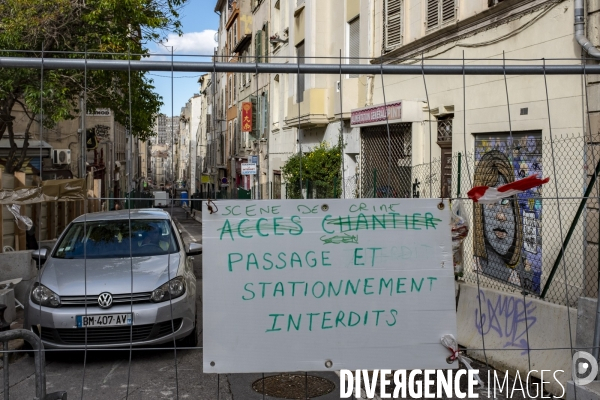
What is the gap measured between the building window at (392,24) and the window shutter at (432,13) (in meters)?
1.29

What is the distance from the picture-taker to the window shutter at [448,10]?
1125cm

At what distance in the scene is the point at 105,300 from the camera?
20.4ft

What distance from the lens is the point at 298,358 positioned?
406 cm

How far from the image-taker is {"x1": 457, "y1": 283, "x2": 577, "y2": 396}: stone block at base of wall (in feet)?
18.2

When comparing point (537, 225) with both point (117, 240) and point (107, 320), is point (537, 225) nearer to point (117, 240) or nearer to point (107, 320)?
point (117, 240)

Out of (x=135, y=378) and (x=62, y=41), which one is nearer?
(x=135, y=378)

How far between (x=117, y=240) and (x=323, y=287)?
13.9 ft

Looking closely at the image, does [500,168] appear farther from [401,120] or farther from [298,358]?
[298,358]

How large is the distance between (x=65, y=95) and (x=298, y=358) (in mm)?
12734

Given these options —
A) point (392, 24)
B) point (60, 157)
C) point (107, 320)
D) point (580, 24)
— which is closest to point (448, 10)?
point (392, 24)

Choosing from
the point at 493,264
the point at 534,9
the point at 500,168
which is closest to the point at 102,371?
the point at 493,264

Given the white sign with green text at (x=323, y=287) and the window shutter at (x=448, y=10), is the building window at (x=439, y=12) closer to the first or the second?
the window shutter at (x=448, y=10)

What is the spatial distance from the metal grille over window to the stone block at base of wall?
534 cm

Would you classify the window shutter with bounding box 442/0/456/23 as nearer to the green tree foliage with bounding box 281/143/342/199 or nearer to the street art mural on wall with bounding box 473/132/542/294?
the street art mural on wall with bounding box 473/132/542/294
